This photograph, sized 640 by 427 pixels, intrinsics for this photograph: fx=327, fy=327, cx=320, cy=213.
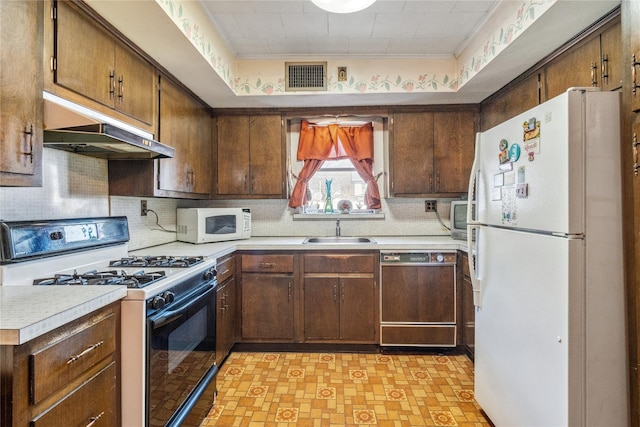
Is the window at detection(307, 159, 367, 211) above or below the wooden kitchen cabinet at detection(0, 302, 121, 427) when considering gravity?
above

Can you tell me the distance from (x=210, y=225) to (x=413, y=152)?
193cm

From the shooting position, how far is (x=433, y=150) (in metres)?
3.03

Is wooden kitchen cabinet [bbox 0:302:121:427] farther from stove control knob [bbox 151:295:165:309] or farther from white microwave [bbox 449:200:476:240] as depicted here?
white microwave [bbox 449:200:476:240]

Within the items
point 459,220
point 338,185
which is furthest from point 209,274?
point 459,220

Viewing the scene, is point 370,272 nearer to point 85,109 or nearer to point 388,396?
point 388,396

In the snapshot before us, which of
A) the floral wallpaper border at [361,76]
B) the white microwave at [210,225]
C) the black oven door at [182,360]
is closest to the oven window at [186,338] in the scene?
the black oven door at [182,360]

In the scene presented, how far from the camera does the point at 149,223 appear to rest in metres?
2.56

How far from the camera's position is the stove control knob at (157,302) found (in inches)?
52.9

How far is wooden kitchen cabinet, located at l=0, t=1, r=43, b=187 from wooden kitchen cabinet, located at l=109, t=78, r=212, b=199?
0.89 metres

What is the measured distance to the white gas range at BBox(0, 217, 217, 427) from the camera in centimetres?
129

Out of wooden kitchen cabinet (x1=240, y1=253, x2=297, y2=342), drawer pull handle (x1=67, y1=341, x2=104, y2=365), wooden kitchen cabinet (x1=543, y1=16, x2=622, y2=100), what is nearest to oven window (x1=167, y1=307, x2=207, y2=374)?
drawer pull handle (x1=67, y1=341, x2=104, y2=365)

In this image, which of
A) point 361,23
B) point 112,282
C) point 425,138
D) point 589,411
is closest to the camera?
point 589,411

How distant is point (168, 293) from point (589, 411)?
5.72 feet

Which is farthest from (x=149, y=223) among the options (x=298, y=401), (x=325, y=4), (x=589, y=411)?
(x=589, y=411)
